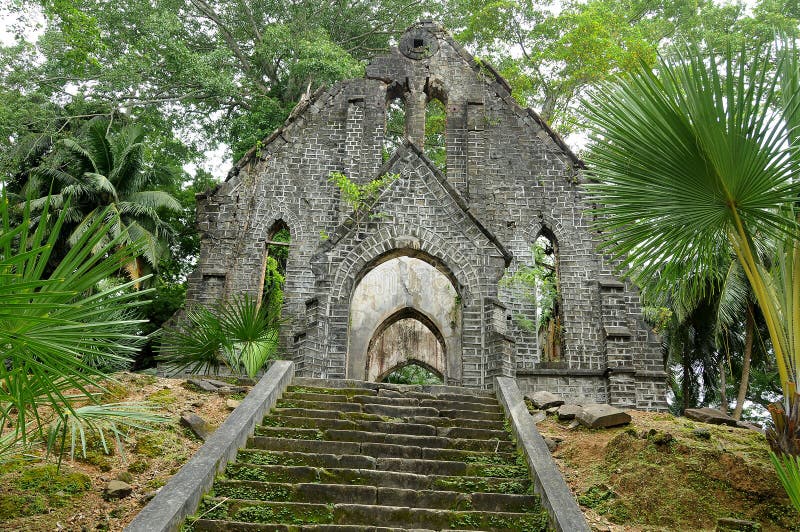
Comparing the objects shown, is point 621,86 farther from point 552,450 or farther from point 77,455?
point 77,455

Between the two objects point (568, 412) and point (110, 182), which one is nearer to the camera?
point (568, 412)

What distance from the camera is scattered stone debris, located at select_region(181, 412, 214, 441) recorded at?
30.2 ft

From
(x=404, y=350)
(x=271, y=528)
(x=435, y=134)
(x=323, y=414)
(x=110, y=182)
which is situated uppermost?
(x=435, y=134)

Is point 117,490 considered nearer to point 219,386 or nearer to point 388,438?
point 388,438

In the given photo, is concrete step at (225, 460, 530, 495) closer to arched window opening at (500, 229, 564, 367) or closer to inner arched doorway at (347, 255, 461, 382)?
arched window opening at (500, 229, 564, 367)

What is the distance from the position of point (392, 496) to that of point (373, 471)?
46 cm

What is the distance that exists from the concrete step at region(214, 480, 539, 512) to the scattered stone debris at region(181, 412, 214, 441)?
6.39ft

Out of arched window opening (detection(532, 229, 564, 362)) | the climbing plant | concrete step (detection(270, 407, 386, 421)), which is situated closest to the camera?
concrete step (detection(270, 407, 386, 421))

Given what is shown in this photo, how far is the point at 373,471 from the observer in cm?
792

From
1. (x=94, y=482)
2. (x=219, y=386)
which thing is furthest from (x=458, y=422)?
(x=94, y=482)

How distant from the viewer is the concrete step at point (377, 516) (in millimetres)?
6918

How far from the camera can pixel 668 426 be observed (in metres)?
10.2

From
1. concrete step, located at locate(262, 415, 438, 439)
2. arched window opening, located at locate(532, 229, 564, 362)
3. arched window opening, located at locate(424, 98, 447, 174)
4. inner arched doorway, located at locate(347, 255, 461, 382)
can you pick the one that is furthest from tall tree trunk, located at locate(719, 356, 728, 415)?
concrete step, located at locate(262, 415, 438, 439)

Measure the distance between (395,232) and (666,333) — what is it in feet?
49.1
